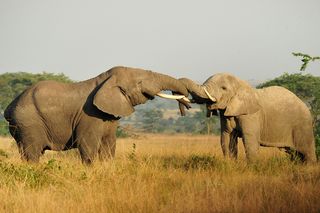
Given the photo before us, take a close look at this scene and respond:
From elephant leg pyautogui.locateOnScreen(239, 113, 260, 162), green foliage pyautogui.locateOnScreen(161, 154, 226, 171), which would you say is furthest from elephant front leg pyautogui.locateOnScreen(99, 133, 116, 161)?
elephant leg pyautogui.locateOnScreen(239, 113, 260, 162)

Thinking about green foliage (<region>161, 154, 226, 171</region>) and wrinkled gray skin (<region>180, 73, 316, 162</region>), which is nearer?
green foliage (<region>161, 154, 226, 171</region>)

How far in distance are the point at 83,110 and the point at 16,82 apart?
41639 millimetres

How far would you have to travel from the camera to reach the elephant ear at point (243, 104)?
11.6m

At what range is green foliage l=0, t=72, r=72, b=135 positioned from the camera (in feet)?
163

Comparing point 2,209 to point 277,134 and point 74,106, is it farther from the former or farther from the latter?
point 277,134

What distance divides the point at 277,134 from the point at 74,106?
4.21m

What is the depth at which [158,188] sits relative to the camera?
8.26 metres

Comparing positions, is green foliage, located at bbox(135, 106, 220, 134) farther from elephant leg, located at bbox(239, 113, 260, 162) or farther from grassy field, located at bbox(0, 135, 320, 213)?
grassy field, located at bbox(0, 135, 320, 213)

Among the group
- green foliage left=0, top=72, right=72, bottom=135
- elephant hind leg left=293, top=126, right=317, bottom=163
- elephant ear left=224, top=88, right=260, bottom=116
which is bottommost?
green foliage left=0, top=72, right=72, bottom=135

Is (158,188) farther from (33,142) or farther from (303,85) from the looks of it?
(303,85)

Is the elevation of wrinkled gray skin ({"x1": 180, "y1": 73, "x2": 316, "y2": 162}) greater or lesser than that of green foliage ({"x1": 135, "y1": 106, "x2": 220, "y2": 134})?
greater

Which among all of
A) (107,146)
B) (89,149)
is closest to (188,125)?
(107,146)

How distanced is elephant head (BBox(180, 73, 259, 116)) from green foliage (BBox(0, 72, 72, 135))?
38.1 meters

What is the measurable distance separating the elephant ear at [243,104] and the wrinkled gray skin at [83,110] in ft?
3.71
